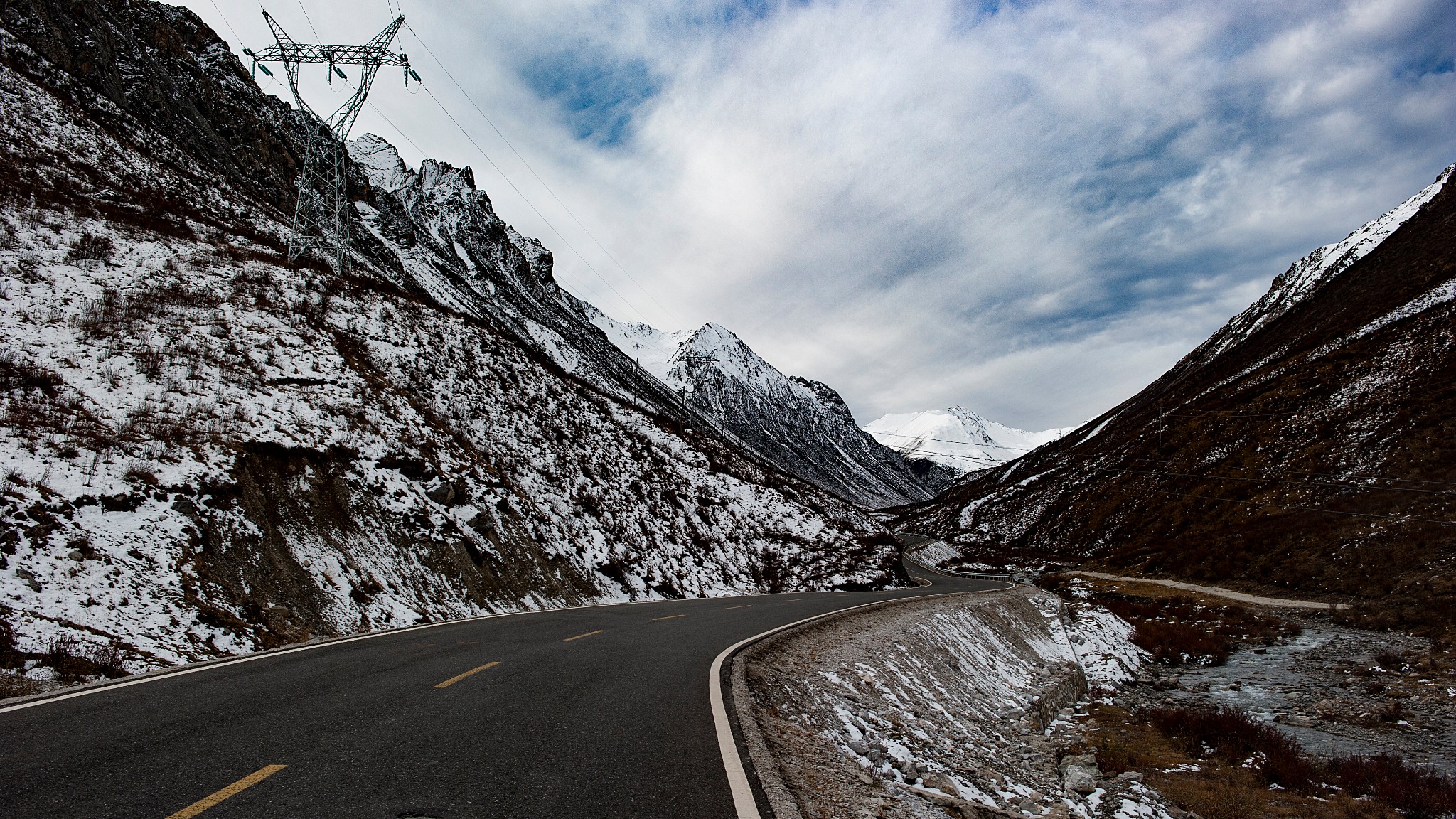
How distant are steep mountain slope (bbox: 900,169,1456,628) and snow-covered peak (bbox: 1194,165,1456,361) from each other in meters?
0.93

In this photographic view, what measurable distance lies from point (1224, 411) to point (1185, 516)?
1995 centimetres

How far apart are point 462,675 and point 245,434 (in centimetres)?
1239

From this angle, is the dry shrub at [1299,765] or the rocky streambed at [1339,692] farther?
the rocky streambed at [1339,692]

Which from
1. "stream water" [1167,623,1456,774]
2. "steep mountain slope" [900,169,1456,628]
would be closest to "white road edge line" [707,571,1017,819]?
"stream water" [1167,623,1456,774]

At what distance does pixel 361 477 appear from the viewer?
18.2 metres

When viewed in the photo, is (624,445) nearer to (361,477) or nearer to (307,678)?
(361,477)

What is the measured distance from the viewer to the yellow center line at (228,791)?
3990 millimetres

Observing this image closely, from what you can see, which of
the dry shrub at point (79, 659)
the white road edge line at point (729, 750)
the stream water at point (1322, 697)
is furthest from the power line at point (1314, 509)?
the dry shrub at point (79, 659)

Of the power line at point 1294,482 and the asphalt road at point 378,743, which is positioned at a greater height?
the asphalt road at point 378,743

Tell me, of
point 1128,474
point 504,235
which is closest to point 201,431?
point 1128,474

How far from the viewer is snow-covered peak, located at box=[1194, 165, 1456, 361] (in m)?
101

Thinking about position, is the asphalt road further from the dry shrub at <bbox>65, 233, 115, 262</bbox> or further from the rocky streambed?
the dry shrub at <bbox>65, 233, 115, 262</bbox>

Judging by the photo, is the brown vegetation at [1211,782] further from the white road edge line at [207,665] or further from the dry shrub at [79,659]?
the dry shrub at [79,659]

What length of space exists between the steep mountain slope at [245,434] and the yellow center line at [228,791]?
6.57 m
